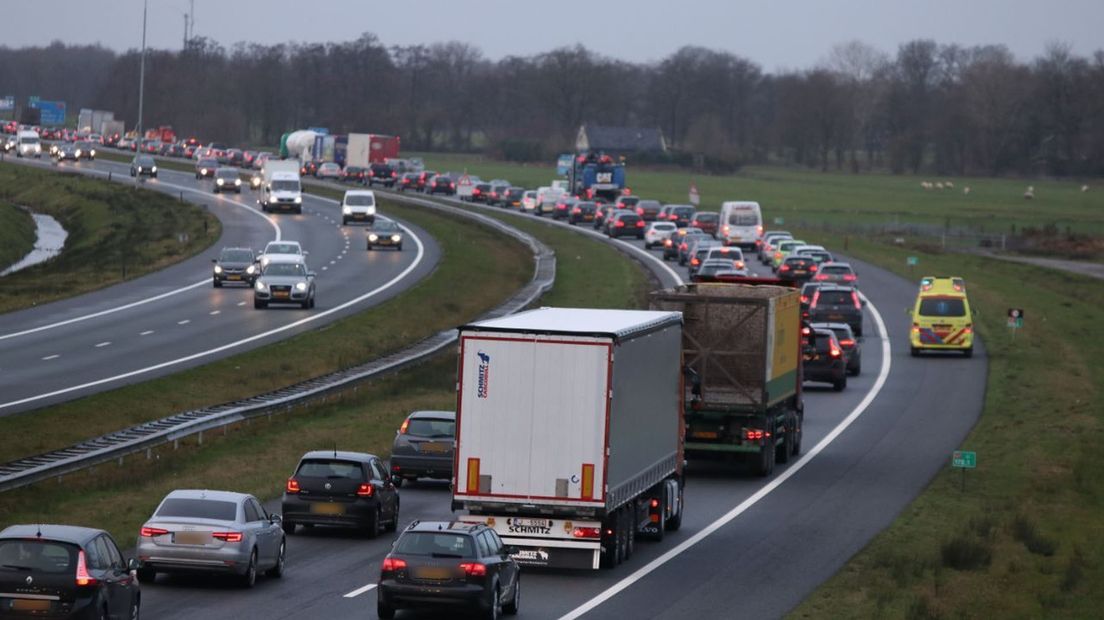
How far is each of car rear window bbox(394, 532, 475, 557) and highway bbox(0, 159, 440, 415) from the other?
20059mm

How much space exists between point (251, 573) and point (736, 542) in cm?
808

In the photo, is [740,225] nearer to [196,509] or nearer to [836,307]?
[836,307]

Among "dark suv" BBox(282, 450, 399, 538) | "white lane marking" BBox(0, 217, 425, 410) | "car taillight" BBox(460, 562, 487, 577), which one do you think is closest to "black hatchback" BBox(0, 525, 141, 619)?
"car taillight" BBox(460, 562, 487, 577)

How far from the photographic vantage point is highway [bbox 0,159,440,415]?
144ft

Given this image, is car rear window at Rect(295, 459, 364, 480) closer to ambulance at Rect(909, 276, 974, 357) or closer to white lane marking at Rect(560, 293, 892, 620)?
white lane marking at Rect(560, 293, 892, 620)

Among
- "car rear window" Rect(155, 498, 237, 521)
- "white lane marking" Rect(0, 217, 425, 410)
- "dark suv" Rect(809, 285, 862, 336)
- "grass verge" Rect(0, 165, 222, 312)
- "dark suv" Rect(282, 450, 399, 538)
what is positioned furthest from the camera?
"grass verge" Rect(0, 165, 222, 312)

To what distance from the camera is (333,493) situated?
83.3ft

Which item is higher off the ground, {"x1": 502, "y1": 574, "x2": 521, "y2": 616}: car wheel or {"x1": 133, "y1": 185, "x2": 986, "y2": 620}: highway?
{"x1": 502, "y1": 574, "x2": 521, "y2": 616}: car wheel

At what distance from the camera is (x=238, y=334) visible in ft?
174

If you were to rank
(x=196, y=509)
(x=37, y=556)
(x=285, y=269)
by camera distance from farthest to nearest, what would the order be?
(x=285, y=269), (x=196, y=509), (x=37, y=556)

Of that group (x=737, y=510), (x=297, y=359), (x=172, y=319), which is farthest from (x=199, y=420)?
(x=172, y=319)

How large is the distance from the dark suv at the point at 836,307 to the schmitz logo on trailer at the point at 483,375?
35.2m

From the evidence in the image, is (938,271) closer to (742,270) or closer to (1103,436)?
(742,270)

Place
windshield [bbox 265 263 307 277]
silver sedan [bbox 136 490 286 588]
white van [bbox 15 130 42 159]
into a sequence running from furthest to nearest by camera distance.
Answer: white van [bbox 15 130 42 159] < windshield [bbox 265 263 307 277] < silver sedan [bbox 136 490 286 588]
